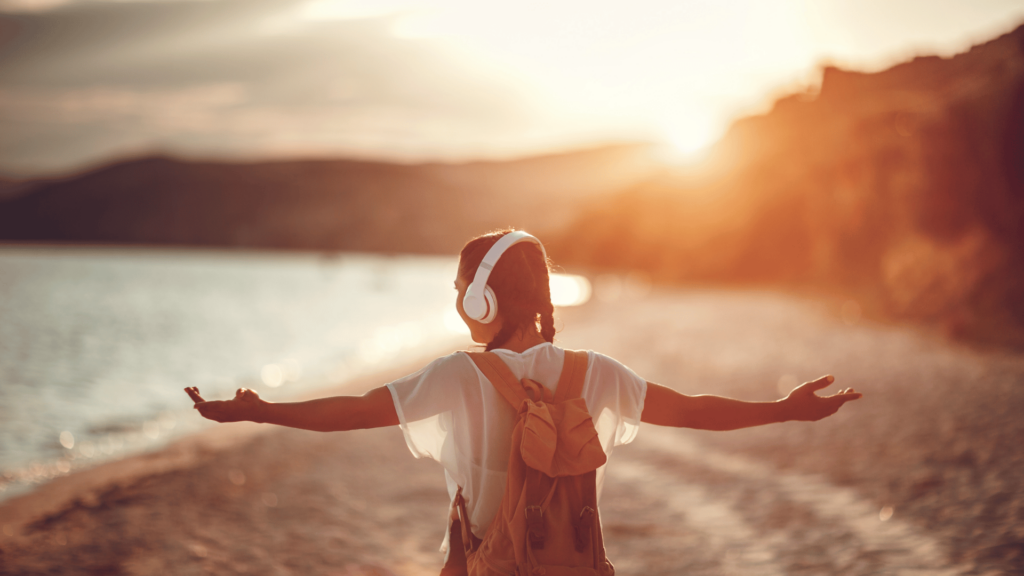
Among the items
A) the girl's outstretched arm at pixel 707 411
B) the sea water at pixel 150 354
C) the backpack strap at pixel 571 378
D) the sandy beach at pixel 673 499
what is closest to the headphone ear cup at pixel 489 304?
the backpack strap at pixel 571 378

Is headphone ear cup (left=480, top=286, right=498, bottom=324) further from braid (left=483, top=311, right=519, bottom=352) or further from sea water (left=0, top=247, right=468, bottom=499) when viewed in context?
sea water (left=0, top=247, right=468, bottom=499)

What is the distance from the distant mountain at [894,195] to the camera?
50.4 feet

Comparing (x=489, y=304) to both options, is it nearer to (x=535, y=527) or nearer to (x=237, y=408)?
(x=535, y=527)

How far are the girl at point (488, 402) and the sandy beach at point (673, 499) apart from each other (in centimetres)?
386

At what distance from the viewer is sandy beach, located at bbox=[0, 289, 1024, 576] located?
5570mm

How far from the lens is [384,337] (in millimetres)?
31734

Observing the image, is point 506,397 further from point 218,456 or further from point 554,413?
point 218,456

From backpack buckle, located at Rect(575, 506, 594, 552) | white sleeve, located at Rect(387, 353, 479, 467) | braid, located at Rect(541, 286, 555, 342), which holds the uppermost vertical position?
braid, located at Rect(541, 286, 555, 342)

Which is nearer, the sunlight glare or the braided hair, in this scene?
the braided hair

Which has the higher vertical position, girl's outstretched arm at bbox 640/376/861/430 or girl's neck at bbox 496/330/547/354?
girl's neck at bbox 496/330/547/354

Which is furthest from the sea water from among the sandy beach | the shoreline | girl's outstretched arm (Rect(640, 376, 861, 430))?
girl's outstretched arm (Rect(640, 376, 861, 430))

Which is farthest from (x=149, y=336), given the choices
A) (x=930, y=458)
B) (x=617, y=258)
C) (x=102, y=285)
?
(x=617, y=258)

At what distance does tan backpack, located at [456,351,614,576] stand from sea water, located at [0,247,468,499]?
30.1ft

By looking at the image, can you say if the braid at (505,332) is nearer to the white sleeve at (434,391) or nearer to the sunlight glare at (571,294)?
the white sleeve at (434,391)
